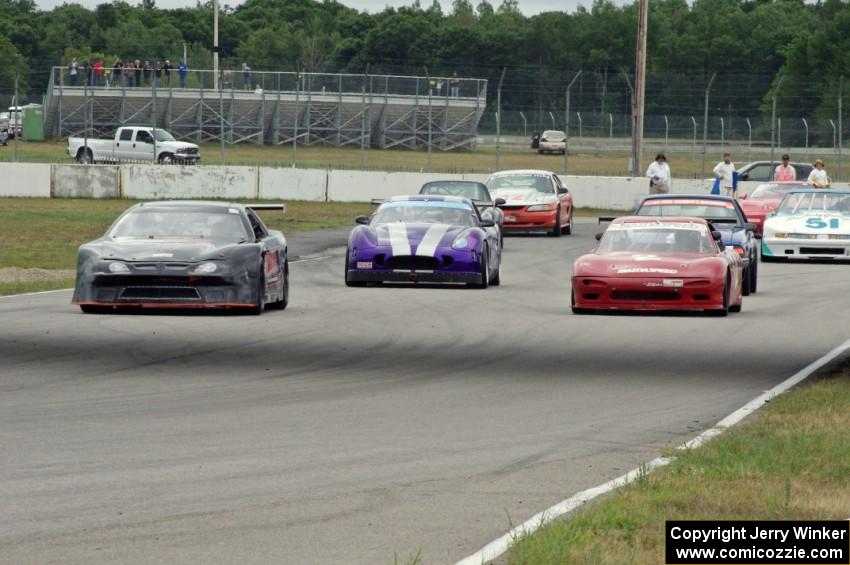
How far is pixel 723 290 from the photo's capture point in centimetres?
1725

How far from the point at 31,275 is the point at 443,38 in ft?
384

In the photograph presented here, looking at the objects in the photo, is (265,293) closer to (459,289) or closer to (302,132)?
(459,289)

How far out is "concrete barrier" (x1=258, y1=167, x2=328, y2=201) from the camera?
145ft

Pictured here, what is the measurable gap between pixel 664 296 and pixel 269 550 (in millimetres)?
11190

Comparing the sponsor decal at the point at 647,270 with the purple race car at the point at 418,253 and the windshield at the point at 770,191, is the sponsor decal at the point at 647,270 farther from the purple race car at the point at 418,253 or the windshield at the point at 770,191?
the windshield at the point at 770,191

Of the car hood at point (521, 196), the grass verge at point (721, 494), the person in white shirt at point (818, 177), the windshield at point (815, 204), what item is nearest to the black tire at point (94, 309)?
the grass verge at point (721, 494)

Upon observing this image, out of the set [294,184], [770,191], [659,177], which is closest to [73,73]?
[294,184]

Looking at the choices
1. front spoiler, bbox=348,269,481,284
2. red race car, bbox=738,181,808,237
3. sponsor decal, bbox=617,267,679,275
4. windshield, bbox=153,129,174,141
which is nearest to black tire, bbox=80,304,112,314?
front spoiler, bbox=348,269,481,284

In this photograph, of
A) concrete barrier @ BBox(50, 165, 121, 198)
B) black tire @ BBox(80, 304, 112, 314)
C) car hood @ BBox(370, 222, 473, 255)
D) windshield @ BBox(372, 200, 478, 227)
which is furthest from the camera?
concrete barrier @ BBox(50, 165, 121, 198)

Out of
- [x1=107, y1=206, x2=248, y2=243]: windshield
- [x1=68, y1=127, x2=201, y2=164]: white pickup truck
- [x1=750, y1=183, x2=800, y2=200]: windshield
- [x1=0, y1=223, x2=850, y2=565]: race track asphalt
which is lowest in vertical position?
[x1=0, y1=223, x2=850, y2=565]: race track asphalt

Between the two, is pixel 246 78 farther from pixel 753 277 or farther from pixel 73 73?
pixel 753 277

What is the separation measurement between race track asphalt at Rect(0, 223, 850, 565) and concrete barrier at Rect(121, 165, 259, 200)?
24.2 m

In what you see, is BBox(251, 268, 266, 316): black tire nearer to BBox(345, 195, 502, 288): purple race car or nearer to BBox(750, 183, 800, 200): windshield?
BBox(345, 195, 502, 288): purple race car

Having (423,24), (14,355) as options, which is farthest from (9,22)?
(14,355)
